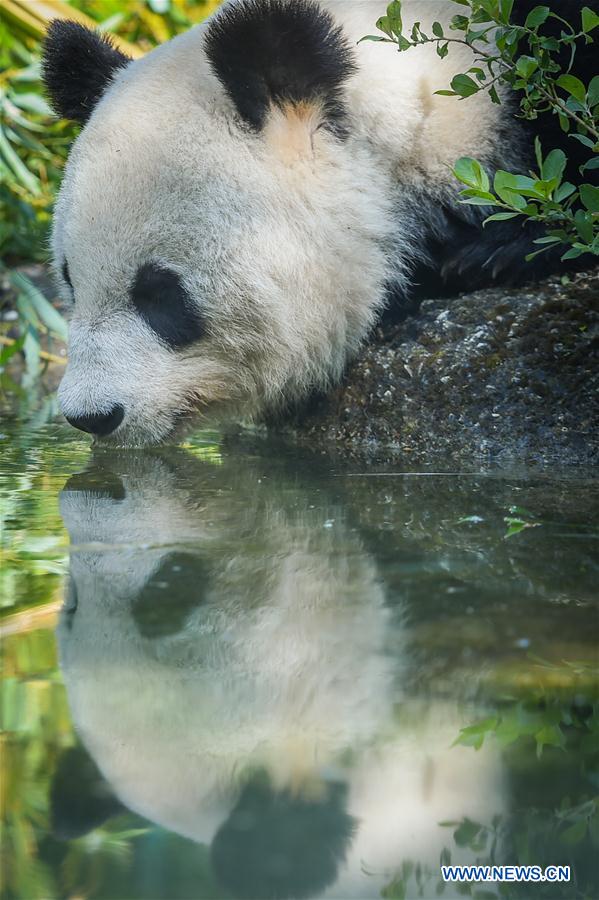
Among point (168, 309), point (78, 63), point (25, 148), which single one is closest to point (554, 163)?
point (168, 309)

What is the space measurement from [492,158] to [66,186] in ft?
3.65

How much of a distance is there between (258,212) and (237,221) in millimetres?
59

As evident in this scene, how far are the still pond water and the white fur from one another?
0.78 meters

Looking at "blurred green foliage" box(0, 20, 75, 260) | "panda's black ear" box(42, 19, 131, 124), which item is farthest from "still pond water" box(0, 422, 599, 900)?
"blurred green foliage" box(0, 20, 75, 260)

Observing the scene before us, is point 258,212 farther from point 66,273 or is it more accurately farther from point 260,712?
point 260,712

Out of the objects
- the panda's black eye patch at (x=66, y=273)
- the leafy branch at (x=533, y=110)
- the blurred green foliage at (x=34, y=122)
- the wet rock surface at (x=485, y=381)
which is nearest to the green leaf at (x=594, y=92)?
the leafy branch at (x=533, y=110)

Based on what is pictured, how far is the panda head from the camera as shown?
2523mm

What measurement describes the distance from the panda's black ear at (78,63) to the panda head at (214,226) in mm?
230

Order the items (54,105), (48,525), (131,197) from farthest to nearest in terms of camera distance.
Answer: (54,105) < (131,197) < (48,525)

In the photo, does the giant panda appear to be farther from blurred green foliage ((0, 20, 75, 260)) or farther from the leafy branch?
blurred green foliage ((0, 20, 75, 260))

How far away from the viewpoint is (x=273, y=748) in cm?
101

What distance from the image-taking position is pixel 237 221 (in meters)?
2.56

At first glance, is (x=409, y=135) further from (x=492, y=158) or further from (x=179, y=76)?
(x=179, y=76)

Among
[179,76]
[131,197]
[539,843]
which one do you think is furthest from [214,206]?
[539,843]
